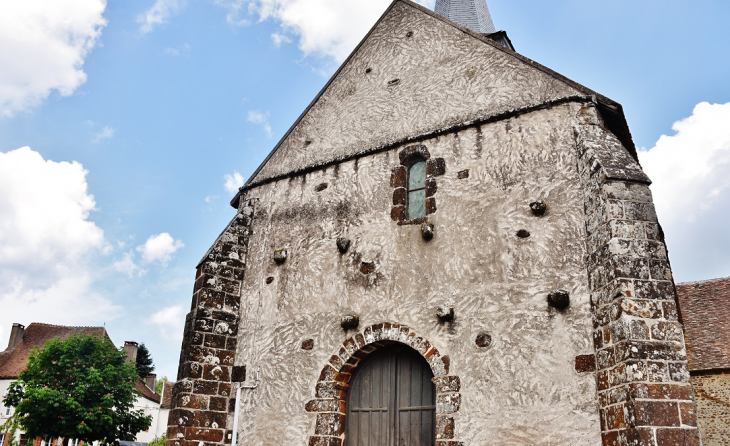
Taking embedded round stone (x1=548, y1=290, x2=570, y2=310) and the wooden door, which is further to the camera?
the wooden door

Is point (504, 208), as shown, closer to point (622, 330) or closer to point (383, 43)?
point (622, 330)

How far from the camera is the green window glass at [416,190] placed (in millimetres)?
7904

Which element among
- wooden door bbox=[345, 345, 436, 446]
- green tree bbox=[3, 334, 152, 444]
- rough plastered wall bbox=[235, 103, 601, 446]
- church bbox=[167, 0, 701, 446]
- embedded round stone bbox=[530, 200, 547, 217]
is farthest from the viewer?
green tree bbox=[3, 334, 152, 444]

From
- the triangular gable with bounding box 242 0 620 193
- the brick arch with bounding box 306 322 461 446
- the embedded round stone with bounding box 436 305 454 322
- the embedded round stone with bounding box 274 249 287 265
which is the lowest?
the brick arch with bounding box 306 322 461 446

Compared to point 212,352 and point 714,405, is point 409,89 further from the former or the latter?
point 714,405

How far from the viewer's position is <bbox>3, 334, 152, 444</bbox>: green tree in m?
20.4

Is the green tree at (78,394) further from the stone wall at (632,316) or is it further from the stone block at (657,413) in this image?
the stone block at (657,413)

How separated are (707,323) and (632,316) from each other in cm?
1263

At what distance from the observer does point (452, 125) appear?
7992mm

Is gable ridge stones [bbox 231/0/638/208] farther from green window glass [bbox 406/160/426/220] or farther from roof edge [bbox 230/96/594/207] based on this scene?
green window glass [bbox 406/160/426/220]

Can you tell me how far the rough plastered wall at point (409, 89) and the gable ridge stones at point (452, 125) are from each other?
0.07ft

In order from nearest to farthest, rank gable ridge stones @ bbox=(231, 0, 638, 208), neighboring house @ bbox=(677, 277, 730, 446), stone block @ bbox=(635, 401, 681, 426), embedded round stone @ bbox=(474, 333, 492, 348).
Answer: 1. stone block @ bbox=(635, 401, 681, 426)
2. embedded round stone @ bbox=(474, 333, 492, 348)
3. gable ridge stones @ bbox=(231, 0, 638, 208)
4. neighboring house @ bbox=(677, 277, 730, 446)

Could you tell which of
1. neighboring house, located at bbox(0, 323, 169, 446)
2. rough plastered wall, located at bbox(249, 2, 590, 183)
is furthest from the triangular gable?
neighboring house, located at bbox(0, 323, 169, 446)

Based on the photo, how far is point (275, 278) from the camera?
8648mm
